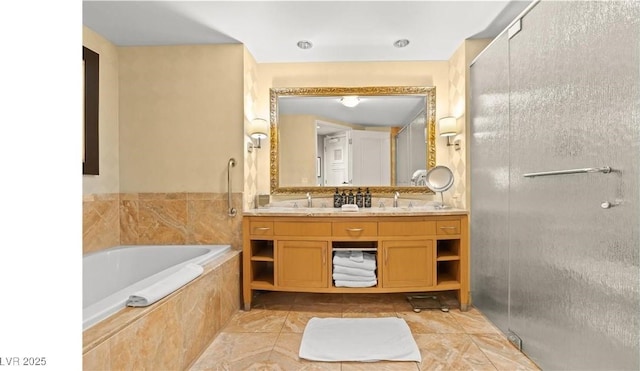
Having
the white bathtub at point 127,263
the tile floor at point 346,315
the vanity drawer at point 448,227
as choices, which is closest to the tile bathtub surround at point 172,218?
the white bathtub at point 127,263

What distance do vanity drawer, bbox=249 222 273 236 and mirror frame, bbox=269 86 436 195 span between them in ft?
1.73

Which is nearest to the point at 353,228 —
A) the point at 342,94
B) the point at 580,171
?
the point at 342,94

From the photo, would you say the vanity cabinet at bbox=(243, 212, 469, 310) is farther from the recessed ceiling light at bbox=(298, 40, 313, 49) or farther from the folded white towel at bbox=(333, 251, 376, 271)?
the recessed ceiling light at bbox=(298, 40, 313, 49)

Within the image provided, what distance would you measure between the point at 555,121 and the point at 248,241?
1994 millimetres

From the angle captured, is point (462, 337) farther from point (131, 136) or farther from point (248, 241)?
point (131, 136)

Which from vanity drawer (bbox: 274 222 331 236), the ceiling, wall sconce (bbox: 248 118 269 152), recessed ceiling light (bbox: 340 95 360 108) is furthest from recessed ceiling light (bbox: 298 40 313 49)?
vanity drawer (bbox: 274 222 331 236)

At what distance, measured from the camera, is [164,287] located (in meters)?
1.48

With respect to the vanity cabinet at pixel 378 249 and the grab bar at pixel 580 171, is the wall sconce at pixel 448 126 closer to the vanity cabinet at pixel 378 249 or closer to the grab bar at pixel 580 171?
the vanity cabinet at pixel 378 249

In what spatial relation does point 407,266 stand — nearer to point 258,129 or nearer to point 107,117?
point 258,129

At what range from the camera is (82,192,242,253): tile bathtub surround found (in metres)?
2.53

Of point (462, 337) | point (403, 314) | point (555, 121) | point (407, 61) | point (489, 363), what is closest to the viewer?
point (555, 121)

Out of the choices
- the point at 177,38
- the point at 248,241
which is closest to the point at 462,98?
the point at 248,241

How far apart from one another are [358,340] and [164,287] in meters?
1.14

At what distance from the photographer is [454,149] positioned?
2691 mm
